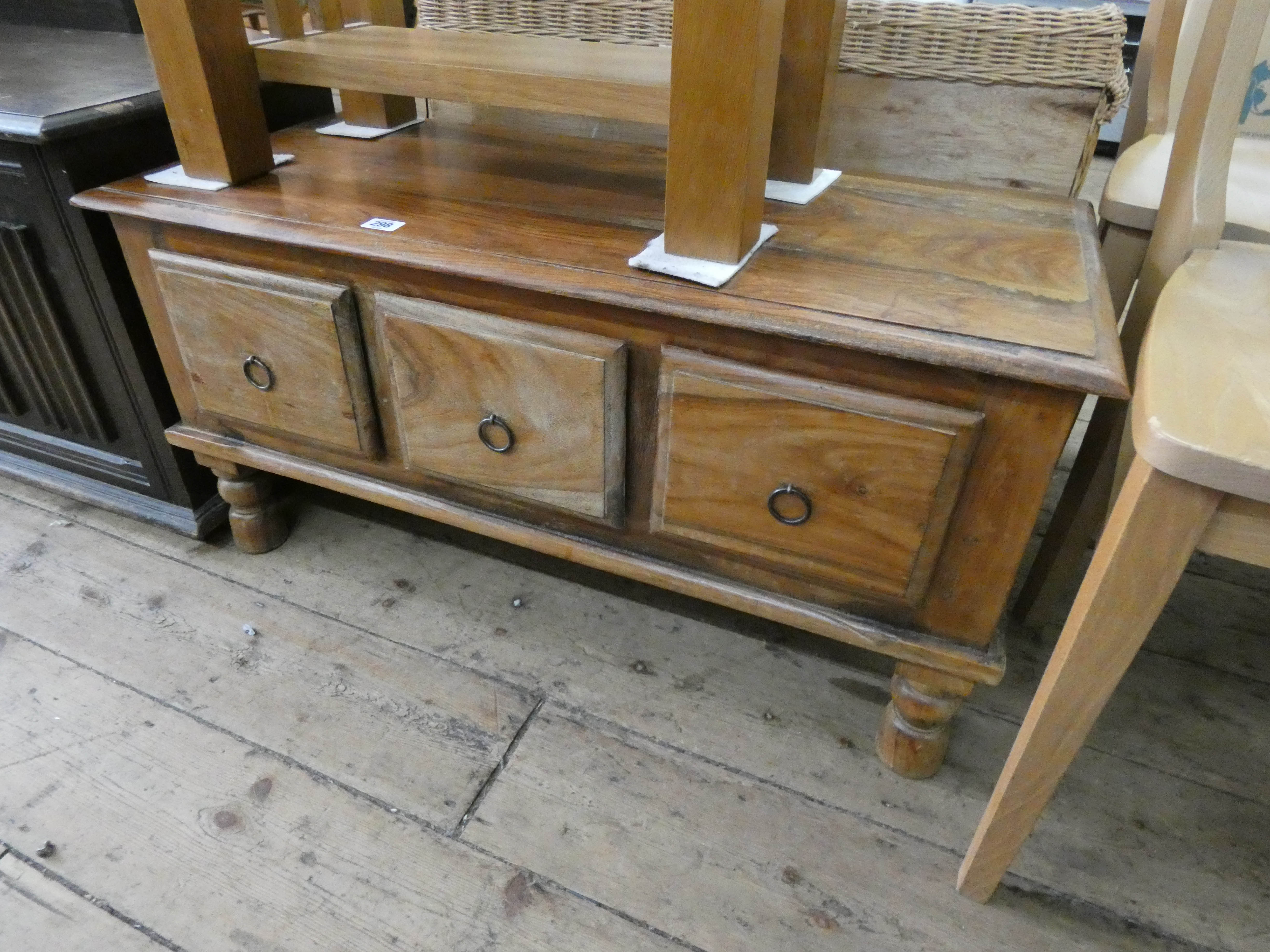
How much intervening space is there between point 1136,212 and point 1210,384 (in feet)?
1.39

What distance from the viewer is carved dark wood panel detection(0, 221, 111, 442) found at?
1.06m

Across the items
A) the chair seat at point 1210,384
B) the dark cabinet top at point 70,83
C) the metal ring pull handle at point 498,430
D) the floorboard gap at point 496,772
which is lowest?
the floorboard gap at point 496,772

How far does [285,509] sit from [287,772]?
0.50m

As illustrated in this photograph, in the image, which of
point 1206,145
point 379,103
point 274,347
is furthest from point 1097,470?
point 379,103

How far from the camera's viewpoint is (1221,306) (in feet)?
2.24

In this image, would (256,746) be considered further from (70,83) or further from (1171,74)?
(1171,74)

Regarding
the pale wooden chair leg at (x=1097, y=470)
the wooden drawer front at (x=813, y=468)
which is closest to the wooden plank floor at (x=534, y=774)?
the pale wooden chair leg at (x=1097, y=470)

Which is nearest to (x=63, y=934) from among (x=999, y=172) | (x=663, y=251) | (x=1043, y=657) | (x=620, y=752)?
(x=620, y=752)

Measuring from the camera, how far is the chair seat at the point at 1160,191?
893mm

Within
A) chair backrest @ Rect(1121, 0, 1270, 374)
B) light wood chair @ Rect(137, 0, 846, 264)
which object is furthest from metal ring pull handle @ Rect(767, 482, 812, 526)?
chair backrest @ Rect(1121, 0, 1270, 374)

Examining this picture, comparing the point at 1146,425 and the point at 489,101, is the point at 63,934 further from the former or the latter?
the point at 1146,425

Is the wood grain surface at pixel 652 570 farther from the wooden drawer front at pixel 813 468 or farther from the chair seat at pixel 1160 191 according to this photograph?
the chair seat at pixel 1160 191

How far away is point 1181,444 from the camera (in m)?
0.52

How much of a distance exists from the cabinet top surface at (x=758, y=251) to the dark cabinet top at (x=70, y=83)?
0.08 m
